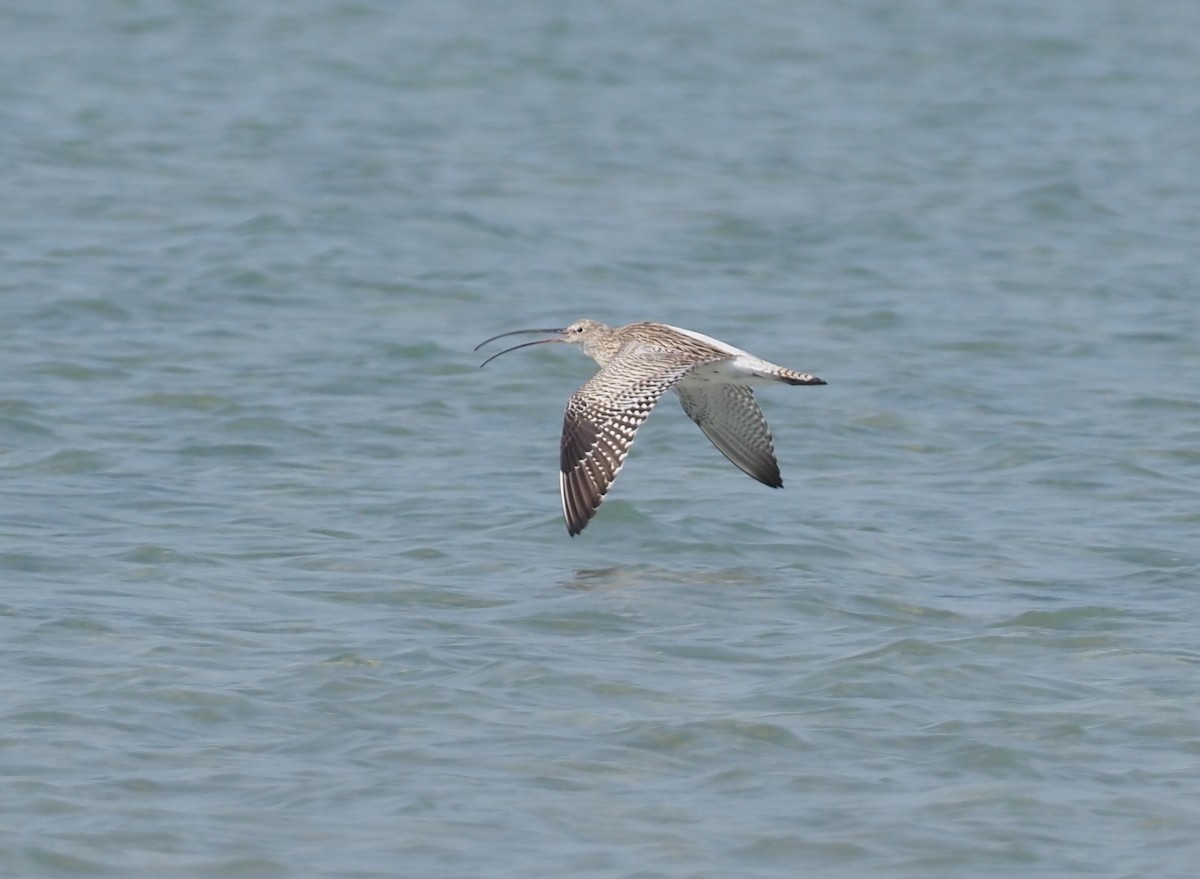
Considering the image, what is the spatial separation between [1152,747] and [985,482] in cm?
421

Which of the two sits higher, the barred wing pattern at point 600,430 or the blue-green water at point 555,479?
the barred wing pattern at point 600,430

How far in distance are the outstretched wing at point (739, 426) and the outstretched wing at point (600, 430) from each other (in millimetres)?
1078

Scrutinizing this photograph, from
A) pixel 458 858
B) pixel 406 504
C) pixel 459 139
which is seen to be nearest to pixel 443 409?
pixel 406 504

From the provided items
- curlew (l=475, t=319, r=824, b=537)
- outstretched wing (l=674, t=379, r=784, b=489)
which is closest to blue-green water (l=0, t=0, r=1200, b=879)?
outstretched wing (l=674, t=379, r=784, b=489)

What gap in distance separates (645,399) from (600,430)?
27 cm

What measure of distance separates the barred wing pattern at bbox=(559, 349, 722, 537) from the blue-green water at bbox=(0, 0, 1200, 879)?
425mm

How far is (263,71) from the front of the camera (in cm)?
2464

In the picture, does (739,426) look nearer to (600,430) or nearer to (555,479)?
(555,479)

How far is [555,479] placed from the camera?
11.7 metres

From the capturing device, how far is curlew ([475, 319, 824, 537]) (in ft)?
32.3

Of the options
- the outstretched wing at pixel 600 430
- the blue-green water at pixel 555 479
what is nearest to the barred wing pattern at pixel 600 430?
the outstretched wing at pixel 600 430

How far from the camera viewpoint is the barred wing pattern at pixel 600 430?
9.75 metres

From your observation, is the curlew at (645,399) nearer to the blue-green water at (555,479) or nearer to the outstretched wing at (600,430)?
the outstretched wing at (600,430)

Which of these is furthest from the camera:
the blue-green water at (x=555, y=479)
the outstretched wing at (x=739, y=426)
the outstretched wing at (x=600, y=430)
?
the outstretched wing at (x=739, y=426)
